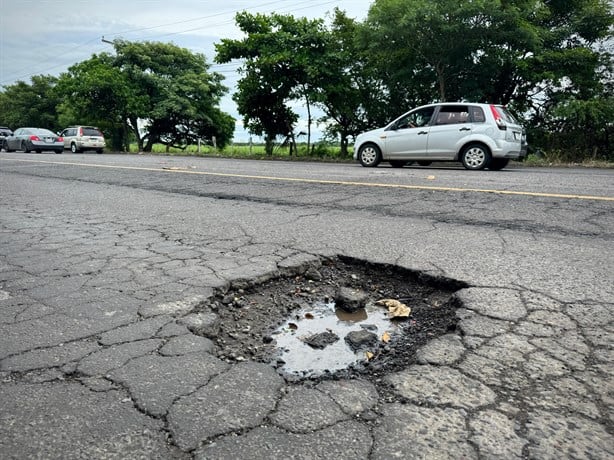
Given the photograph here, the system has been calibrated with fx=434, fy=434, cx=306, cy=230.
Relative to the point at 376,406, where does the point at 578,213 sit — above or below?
above

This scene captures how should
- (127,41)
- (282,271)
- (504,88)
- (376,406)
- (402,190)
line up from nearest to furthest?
(376,406) < (282,271) < (402,190) < (504,88) < (127,41)

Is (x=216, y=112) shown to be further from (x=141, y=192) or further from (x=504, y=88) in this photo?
(x=141, y=192)

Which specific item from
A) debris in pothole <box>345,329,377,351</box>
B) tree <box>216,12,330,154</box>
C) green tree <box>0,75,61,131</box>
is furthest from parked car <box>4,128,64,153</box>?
debris in pothole <box>345,329,377,351</box>

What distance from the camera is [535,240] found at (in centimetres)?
375

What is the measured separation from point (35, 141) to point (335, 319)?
2699cm

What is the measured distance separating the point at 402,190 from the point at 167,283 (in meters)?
4.36

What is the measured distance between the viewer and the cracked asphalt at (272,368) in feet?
4.75

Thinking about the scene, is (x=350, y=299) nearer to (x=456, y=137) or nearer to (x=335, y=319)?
(x=335, y=319)

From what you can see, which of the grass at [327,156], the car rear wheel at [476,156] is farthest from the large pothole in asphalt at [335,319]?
the grass at [327,156]

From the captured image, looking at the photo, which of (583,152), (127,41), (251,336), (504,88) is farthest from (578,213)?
(127,41)

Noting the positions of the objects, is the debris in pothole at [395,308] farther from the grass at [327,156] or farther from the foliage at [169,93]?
the foliage at [169,93]

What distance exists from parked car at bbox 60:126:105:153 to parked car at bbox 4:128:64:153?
0.71 m

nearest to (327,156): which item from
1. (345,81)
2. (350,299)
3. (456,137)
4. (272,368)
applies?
(345,81)

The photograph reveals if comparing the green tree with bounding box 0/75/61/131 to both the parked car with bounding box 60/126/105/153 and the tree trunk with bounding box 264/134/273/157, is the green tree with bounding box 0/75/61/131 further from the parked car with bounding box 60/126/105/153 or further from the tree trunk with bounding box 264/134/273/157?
the tree trunk with bounding box 264/134/273/157
